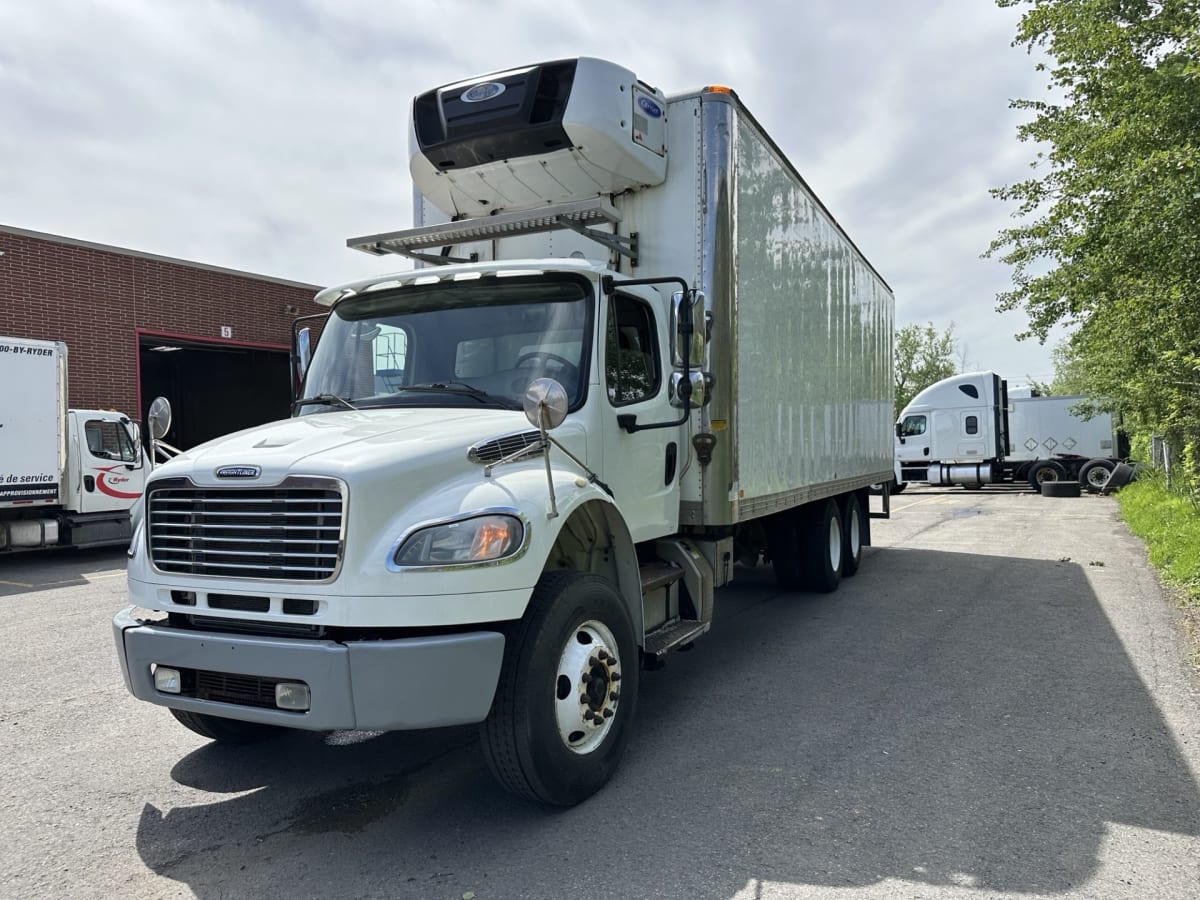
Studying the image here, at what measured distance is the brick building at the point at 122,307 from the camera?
17.2 m

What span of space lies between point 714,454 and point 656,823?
8.69 feet

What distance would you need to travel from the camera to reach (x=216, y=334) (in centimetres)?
2102

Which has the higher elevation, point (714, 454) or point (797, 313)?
point (797, 313)

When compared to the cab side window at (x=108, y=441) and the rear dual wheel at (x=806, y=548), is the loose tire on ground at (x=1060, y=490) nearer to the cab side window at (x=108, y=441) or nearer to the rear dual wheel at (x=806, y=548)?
the rear dual wheel at (x=806, y=548)

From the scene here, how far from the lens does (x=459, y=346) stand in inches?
187

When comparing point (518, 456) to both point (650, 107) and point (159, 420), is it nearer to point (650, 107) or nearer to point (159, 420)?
point (159, 420)

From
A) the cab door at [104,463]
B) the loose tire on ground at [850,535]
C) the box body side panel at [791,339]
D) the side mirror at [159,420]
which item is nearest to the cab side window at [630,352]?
the box body side panel at [791,339]

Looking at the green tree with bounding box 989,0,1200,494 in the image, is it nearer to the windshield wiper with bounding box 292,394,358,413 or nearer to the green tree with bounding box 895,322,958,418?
the windshield wiper with bounding box 292,394,358,413

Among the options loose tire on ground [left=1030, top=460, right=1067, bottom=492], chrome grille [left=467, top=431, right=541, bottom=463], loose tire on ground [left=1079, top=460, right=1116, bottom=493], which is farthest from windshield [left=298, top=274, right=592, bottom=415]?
loose tire on ground [left=1079, top=460, right=1116, bottom=493]

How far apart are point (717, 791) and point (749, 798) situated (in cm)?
16

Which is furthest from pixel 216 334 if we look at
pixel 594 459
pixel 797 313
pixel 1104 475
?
pixel 1104 475

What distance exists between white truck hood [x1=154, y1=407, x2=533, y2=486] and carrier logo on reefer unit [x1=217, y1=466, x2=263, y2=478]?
17mm

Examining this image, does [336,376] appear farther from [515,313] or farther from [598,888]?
[598,888]

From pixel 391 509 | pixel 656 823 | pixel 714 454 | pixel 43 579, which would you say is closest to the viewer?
pixel 391 509
